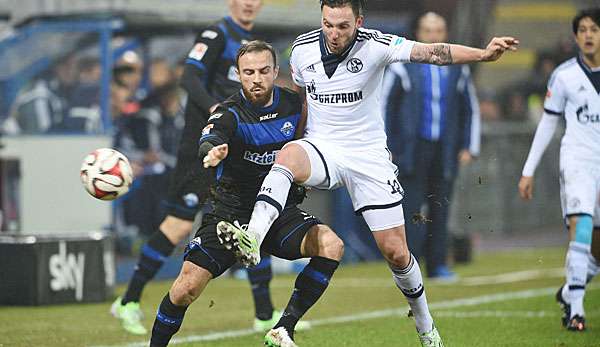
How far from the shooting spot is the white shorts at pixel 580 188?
348 inches

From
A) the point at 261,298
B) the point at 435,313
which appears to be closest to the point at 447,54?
the point at 261,298

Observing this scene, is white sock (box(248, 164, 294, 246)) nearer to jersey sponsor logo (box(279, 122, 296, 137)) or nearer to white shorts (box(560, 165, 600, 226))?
jersey sponsor logo (box(279, 122, 296, 137))

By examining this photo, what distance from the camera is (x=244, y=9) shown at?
9.20 metres

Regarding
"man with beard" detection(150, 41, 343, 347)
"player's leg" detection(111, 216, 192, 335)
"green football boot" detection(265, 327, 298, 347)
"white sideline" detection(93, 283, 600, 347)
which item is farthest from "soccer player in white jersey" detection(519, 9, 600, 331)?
"green football boot" detection(265, 327, 298, 347)

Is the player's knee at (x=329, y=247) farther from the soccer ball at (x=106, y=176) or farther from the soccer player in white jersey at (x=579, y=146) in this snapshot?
the soccer player in white jersey at (x=579, y=146)

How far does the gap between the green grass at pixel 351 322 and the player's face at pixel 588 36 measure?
206 cm

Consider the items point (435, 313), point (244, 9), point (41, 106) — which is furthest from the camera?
point (41, 106)

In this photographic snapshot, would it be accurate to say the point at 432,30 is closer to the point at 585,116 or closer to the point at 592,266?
the point at 585,116

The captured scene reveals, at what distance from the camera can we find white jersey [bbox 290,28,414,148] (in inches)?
285

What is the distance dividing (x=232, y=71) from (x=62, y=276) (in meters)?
2.80

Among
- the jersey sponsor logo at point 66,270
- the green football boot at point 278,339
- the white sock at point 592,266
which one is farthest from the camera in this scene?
the jersey sponsor logo at point 66,270

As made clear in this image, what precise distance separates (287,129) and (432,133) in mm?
6428

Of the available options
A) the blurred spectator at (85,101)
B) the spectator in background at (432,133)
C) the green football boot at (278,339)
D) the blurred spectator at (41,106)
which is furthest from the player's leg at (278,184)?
the blurred spectator at (41,106)

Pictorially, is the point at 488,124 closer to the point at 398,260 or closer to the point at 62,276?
the point at 62,276
